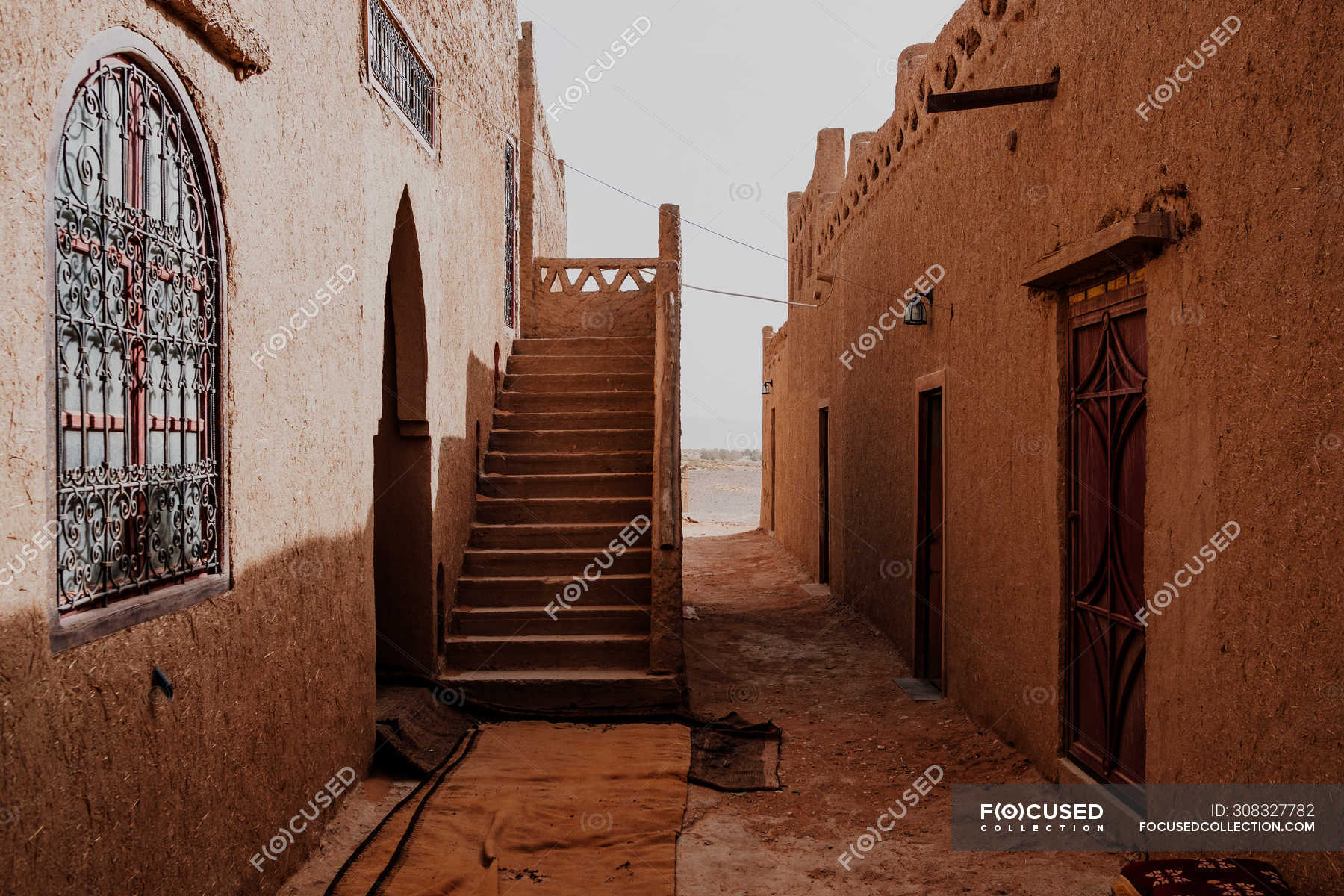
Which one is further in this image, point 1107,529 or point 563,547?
point 563,547

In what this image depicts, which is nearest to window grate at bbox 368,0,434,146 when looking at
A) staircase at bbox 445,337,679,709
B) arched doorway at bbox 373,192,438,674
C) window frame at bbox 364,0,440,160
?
window frame at bbox 364,0,440,160

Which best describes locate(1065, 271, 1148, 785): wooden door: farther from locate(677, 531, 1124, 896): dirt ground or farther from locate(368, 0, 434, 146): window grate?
locate(368, 0, 434, 146): window grate

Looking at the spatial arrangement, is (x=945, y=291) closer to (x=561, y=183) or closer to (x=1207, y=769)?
(x=1207, y=769)

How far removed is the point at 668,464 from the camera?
319 inches

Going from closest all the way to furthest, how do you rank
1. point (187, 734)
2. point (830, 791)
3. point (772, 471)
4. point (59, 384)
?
point (59, 384), point (187, 734), point (830, 791), point (772, 471)

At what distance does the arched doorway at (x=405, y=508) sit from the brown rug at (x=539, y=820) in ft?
3.37

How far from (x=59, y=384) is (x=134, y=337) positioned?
0.49 m

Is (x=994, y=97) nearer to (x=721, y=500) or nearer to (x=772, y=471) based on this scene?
(x=772, y=471)

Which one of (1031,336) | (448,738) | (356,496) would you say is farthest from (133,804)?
(1031,336)

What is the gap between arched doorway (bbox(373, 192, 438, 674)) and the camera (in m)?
6.99

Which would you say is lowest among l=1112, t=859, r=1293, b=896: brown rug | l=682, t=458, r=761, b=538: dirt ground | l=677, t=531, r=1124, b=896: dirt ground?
l=682, t=458, r=761, b=538: dirt ground

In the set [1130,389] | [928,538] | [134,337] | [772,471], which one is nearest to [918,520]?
[928,538]

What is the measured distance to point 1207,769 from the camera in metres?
3.47

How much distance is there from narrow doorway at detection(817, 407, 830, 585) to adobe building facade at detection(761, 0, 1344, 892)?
395 centimetres
